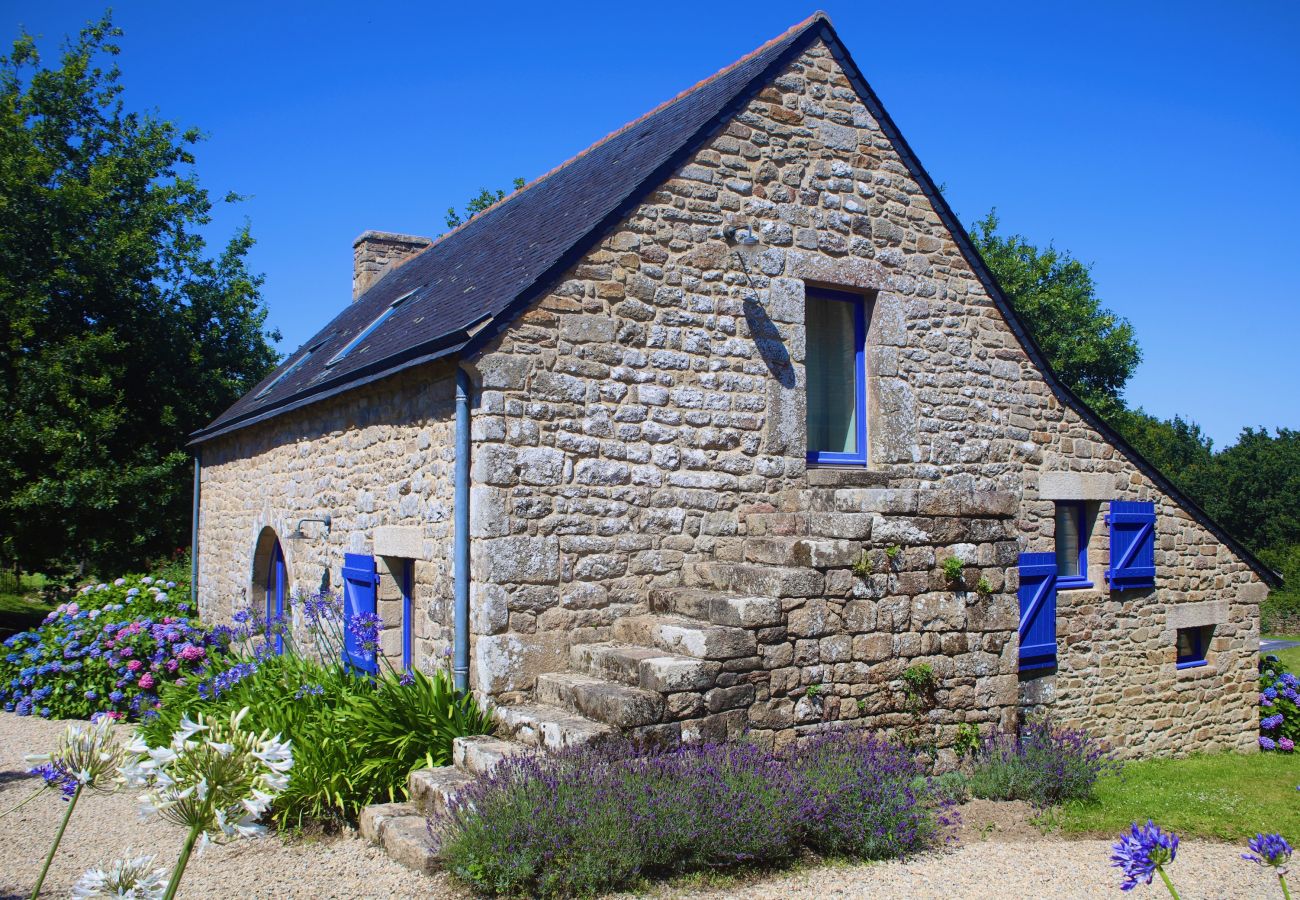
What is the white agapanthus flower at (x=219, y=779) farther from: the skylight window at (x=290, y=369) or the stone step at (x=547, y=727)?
the skylight window at (x=290, y=369)

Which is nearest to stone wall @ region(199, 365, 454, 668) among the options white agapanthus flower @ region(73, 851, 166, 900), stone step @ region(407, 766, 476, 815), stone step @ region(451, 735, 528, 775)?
stone step @ region(451, 735, 528, 775)

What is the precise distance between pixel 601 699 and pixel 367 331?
20.2ft

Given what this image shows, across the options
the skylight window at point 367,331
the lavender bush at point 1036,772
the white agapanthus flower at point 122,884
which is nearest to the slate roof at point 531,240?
the skylight window at point 367,331

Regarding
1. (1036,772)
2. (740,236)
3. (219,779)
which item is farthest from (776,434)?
(219,779)

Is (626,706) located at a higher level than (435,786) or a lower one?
higher

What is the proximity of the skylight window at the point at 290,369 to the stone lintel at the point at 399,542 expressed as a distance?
5357mm

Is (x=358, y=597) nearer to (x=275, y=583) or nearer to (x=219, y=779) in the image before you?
(x=275, y=583)

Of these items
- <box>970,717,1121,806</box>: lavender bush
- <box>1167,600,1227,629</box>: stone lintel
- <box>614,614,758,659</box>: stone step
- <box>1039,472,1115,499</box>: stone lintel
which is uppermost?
<box>1039,472,1115,499</box>: stone lintel

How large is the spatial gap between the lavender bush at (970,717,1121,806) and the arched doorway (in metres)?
7.91

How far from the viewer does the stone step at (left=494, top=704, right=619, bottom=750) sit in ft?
18.8

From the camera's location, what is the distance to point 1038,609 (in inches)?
390

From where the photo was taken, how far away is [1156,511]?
11.0 metres

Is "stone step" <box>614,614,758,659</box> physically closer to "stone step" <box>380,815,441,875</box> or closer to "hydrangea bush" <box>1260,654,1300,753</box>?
"stone step" <box>380,815,441,875</box>

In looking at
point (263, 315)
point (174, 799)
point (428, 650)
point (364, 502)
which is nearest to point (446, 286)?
point (364, 502)
